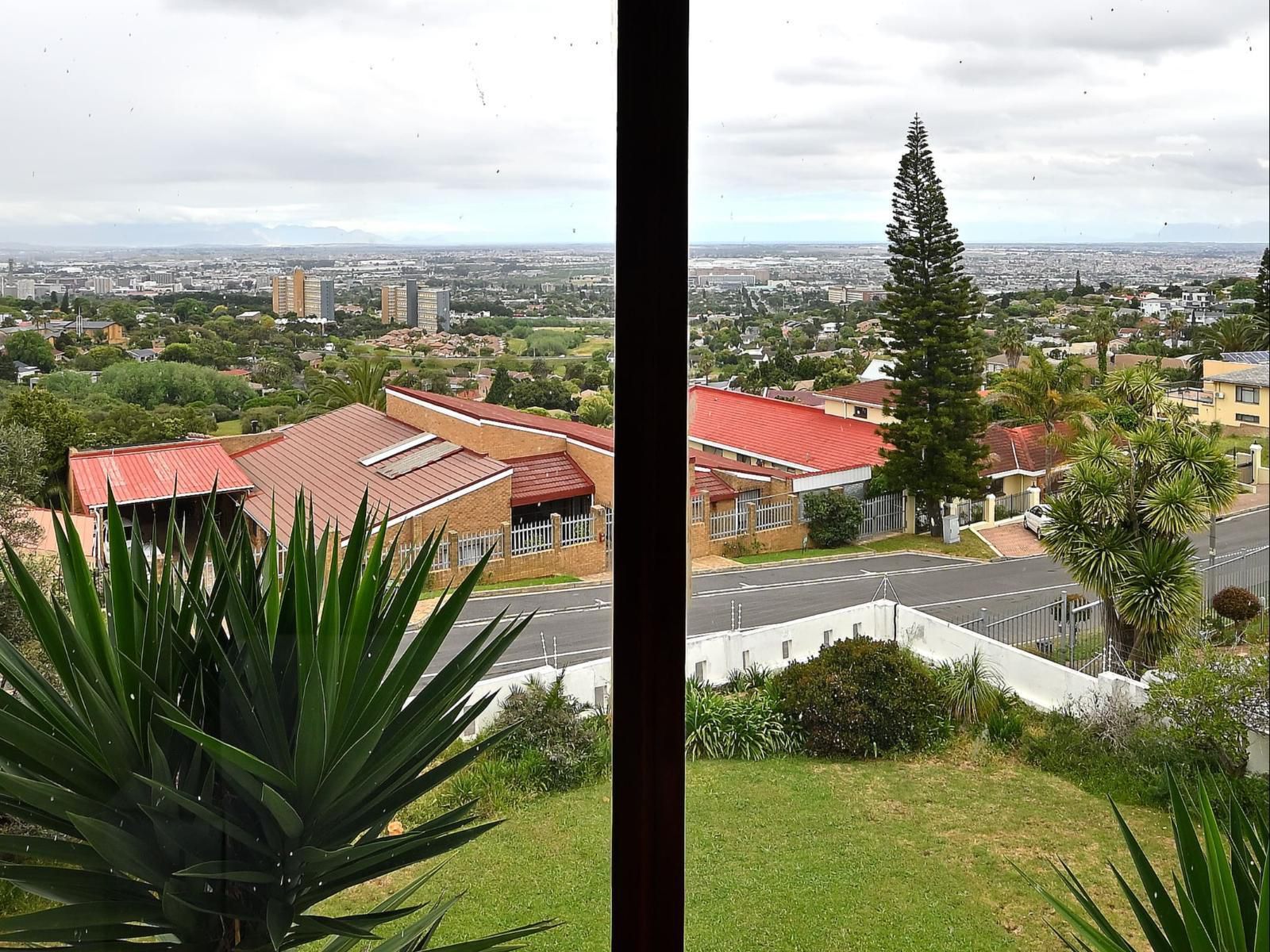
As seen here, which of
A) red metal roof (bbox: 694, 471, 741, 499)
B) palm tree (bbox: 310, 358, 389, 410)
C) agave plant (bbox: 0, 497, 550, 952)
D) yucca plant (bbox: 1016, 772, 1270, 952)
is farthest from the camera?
red metal roof (bbox: 694, 471, 741, 499)

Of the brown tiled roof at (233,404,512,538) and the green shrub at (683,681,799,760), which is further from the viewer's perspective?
the green shrub at (683,681,799,760)

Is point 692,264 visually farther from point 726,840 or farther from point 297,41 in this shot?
point 726,840

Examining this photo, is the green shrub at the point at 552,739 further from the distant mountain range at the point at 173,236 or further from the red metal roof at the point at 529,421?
the distant mountain range at the point at 173,236

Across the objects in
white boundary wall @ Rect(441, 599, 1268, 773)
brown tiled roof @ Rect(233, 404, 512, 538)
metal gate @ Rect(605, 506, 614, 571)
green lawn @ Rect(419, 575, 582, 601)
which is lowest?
white boundary wall @ Rect(441, 599, 1268, 773)

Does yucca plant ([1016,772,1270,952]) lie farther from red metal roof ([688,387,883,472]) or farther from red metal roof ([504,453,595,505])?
red metal roof ([504,453,595,505])

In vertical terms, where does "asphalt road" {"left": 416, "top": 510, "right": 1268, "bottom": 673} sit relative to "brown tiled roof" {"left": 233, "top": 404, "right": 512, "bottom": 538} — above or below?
below

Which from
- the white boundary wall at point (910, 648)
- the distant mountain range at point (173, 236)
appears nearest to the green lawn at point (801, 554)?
the white boundary wall at point (910, 648)

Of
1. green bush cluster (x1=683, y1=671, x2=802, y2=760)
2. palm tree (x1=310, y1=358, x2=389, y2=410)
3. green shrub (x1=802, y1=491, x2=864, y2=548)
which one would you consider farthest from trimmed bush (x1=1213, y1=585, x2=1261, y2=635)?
palm tree (x1=310, y1=358, x2=389, y2=410)
